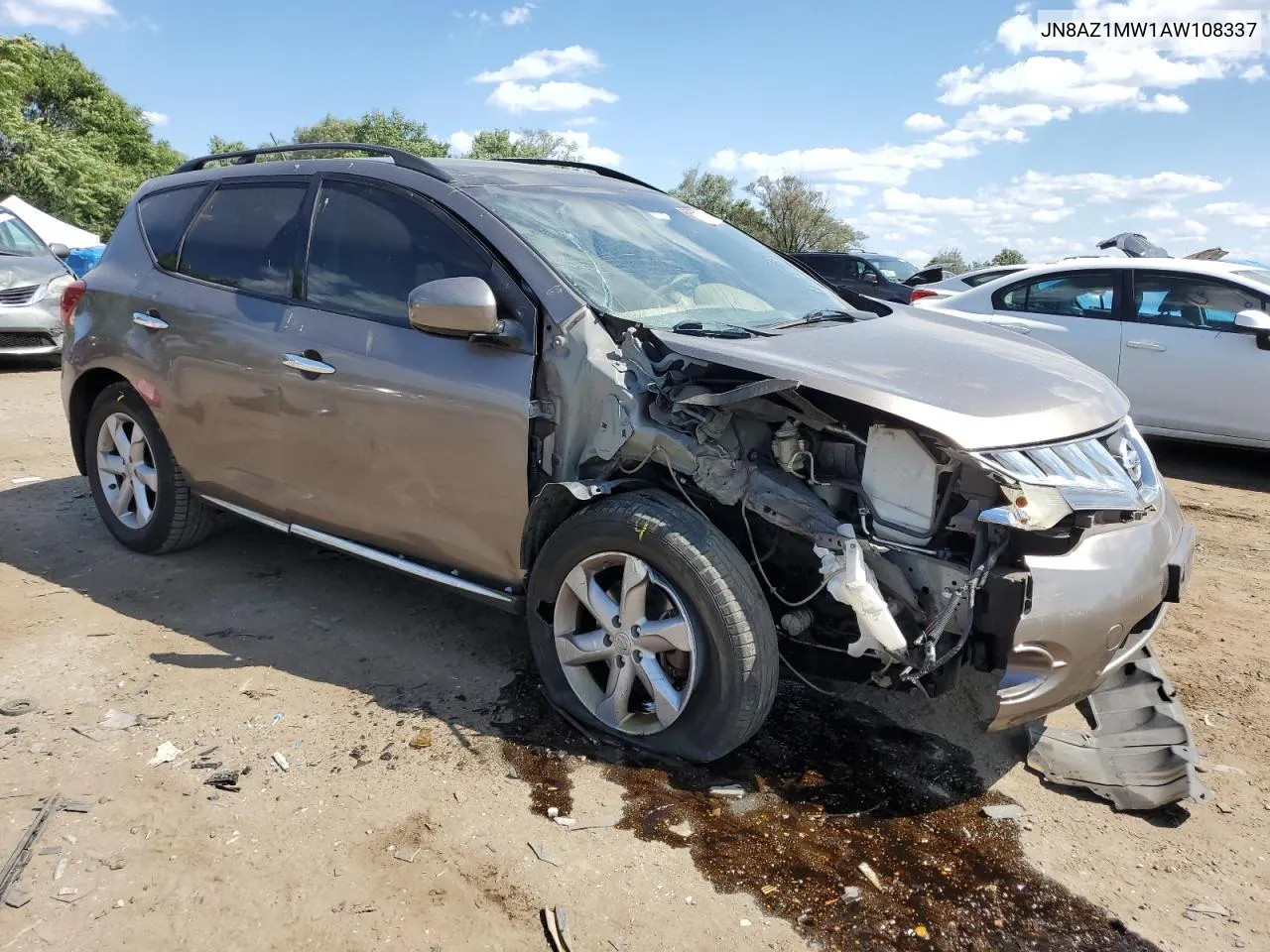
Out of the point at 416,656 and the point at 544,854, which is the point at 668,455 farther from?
the point at 416,656

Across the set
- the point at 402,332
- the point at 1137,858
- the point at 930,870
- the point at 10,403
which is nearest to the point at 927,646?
the point at 930,870

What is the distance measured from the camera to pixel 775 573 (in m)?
3.09

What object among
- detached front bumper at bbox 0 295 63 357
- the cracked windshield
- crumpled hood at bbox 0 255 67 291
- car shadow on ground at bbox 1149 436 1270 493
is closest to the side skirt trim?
the cracked windshield

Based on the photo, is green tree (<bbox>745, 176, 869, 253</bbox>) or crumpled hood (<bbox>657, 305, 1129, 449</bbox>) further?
green tree (<bbox>745, 176, 869, 253</bbox>)

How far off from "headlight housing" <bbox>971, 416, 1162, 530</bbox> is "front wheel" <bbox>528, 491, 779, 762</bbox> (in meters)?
0.76

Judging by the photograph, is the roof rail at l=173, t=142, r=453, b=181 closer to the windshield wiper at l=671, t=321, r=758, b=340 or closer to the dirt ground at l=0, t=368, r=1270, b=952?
the windshield wiper at l=671, t=321, r=758, b=340

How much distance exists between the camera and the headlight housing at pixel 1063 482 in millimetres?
2494

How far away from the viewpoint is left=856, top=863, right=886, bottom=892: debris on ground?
2.50 m

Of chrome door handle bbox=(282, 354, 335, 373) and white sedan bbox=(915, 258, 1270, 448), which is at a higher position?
white sedan bbox=(915, 258, 1270, 448)

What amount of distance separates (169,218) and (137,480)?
1296 millimetres

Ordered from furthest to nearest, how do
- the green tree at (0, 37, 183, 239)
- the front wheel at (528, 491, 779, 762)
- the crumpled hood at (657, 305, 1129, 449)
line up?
the green tree at (0, 37, 183, 239) → the front wheel at (528, 491, 779, 762) → the crumpled hood at (657, 305, 1129, 449)

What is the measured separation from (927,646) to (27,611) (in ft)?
12.6

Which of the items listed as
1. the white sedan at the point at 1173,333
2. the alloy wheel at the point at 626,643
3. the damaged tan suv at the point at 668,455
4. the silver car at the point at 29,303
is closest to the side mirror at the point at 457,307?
the damaged tan suv at the point at 668,455

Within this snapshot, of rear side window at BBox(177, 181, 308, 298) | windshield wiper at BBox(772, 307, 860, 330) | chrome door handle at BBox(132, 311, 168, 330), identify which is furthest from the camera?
chrome door handle at BBox(132, 311, 168, 330)
